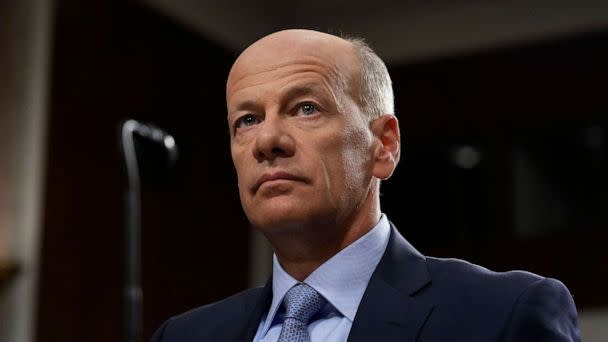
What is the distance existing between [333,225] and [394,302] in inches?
7.9

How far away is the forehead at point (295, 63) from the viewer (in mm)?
2090

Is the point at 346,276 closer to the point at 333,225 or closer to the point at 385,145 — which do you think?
the point at 333,225

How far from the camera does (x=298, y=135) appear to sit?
2002 mm

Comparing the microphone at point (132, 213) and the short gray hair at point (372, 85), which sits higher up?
the short gray hair at point (372, 85)

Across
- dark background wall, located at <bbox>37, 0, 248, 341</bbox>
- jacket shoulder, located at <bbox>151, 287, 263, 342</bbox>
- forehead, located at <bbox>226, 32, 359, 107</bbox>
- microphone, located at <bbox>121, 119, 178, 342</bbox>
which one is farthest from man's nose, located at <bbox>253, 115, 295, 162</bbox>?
dark background wall, located at <bbox>37, 0, 248, 341</bbox>

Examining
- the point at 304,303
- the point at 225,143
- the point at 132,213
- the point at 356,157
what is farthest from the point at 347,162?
the point at 225,143

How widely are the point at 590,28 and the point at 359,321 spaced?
508 cm

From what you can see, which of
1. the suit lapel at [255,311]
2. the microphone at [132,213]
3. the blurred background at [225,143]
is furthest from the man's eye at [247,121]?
the blurred background at [225,143]

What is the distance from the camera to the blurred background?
17.5 ft

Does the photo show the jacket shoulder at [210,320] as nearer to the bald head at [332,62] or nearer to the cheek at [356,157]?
the cheek at [356,157]

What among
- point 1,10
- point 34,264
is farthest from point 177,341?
point 1,10

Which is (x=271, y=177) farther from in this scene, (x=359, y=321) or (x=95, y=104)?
(x=95, y=104)

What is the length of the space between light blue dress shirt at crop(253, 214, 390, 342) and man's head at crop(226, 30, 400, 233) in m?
0.06

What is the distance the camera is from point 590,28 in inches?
258
